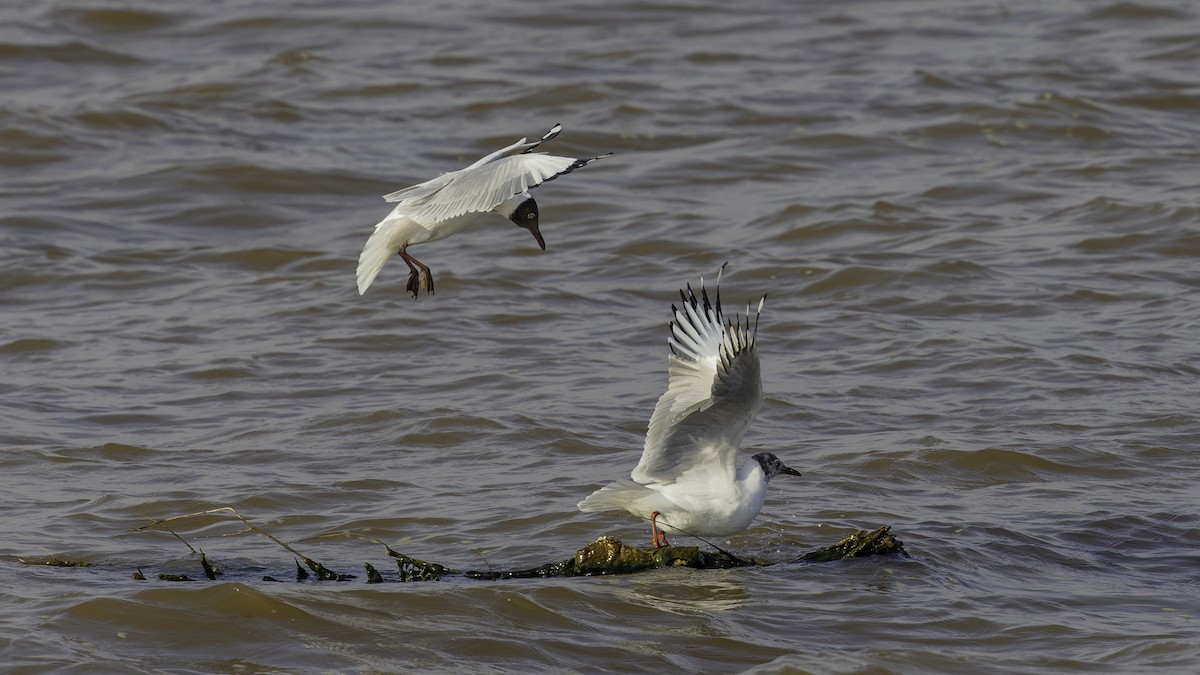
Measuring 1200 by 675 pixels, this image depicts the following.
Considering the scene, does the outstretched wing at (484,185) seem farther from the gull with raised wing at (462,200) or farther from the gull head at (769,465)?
the gull head at (769,465)

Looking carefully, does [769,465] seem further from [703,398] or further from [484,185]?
[484,185]

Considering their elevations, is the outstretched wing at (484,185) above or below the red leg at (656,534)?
above

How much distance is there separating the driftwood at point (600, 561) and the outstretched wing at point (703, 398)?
14.2 inches

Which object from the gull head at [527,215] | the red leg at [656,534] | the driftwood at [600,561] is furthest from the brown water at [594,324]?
the gull head at [527,215]

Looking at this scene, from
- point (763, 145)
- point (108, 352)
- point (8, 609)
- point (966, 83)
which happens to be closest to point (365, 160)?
point (763, 145)

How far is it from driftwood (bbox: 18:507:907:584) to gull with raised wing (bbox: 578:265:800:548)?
12 centimetres

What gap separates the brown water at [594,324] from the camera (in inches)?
251

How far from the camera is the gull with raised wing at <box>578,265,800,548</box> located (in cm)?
627

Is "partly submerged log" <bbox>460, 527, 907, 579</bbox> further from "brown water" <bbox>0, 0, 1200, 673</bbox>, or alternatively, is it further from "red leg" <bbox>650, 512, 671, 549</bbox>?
"brown water" <bbox>0, 0, 1200, 673</bbox>

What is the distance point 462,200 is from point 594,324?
13.8 feet

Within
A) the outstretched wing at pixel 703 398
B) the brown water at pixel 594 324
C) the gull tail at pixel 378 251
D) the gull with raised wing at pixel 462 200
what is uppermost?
the gull with raised wing at pixel 462 200

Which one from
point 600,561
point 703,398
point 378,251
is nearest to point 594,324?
point 378,251

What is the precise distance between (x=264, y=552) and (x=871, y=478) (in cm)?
291

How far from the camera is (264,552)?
718 centimetres
